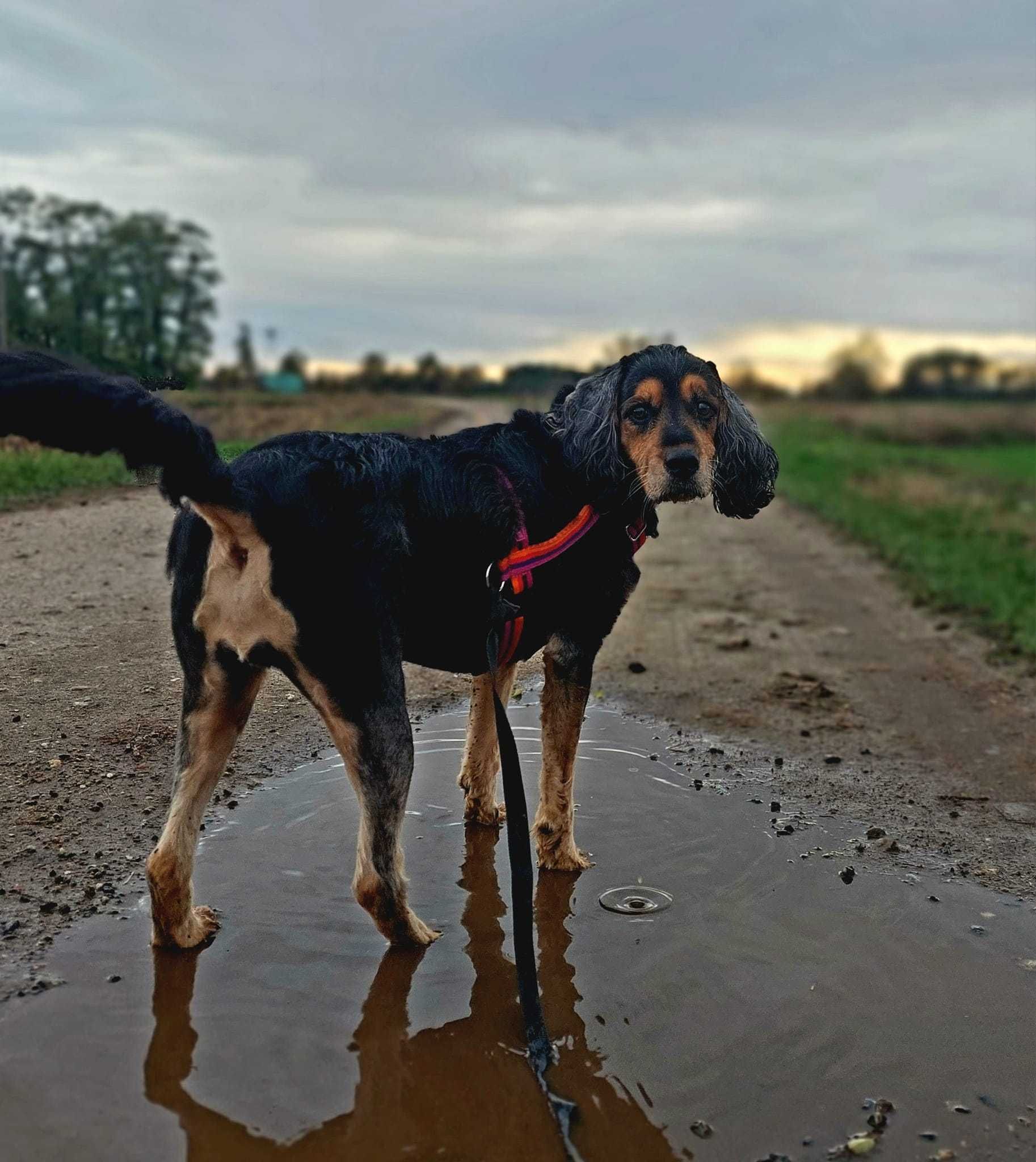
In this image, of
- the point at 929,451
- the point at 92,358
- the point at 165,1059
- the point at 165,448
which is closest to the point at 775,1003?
the point at 165,1059

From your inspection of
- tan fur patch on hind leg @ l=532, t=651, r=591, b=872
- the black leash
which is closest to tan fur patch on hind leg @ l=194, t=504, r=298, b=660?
the black leash

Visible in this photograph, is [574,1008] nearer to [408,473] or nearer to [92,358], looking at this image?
[408,473]

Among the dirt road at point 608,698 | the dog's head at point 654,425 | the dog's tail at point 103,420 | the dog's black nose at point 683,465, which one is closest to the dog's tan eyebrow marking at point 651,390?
the dog's head at point 654,425

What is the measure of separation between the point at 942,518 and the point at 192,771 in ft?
48.6

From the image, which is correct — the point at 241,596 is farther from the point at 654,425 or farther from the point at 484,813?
the point at 484,813

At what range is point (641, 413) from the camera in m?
4.17

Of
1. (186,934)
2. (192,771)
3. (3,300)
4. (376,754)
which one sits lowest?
(186,934)

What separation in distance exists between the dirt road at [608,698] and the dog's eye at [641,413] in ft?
7.03

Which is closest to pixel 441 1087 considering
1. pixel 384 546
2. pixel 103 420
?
pixel 384 546

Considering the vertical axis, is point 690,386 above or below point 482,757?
above

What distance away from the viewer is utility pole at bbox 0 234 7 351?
6.59 metres

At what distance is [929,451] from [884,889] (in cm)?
4134

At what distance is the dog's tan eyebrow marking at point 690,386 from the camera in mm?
4164

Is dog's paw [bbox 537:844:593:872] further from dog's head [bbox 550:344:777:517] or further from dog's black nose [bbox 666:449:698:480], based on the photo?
dog's black nose [bbox 666:449:698:480]
